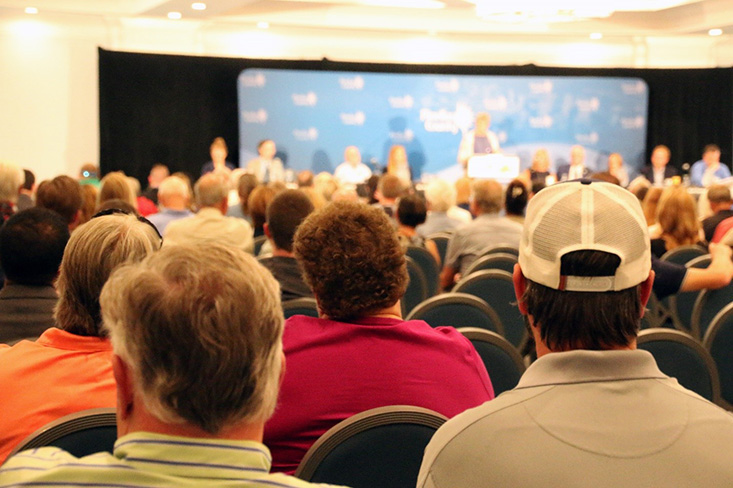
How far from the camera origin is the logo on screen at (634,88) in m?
16.1

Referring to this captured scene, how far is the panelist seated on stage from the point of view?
14.6 metres

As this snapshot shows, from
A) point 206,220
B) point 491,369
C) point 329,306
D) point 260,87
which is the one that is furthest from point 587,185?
point 260,87

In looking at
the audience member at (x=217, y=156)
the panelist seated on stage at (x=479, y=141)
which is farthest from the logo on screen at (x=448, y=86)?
the audience member at (x=217, y=156)

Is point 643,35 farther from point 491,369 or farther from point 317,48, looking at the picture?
point 491,369

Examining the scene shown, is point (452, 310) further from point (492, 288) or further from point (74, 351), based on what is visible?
point (74, 351)

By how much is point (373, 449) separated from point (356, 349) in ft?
1.39

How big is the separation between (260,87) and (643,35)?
7071mm

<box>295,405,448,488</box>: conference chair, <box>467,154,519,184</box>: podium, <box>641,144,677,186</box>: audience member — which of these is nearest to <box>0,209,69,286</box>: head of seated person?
<box>295,405,448,488</box>: conference chair

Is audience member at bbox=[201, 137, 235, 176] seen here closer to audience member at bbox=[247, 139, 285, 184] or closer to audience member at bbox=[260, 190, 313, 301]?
audience member at bbox=[247, 139, 285, 184]

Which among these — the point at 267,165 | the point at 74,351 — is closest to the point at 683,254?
the point at 74,351

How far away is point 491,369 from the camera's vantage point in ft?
8.48

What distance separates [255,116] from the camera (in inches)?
580

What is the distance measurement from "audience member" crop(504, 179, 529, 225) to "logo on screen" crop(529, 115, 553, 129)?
10.1 metres

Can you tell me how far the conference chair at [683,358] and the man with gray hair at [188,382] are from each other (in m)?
1.79
